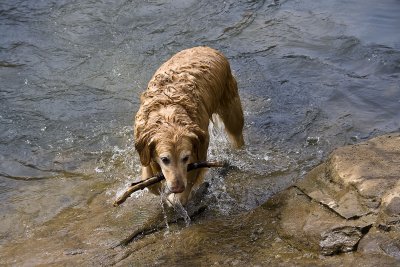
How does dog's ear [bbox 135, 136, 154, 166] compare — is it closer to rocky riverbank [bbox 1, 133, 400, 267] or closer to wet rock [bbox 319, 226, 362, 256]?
rocky riverbank [bbox 1, 133, 400, 267]

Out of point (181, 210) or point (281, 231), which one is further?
point (181, 210)

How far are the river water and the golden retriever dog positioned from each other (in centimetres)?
70

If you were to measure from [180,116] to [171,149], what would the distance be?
433 mm

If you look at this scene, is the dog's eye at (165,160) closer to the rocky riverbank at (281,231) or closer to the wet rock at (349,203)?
the rocky riverbank at (281,231)

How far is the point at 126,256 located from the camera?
5434 millimetres

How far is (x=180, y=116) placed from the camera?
231 inches

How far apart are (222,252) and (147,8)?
7.33 meters

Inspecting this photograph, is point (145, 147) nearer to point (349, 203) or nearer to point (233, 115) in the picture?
point (349, 203)

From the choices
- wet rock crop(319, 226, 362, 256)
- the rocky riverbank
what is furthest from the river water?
wet rock crop(319, 226, 362, 256)

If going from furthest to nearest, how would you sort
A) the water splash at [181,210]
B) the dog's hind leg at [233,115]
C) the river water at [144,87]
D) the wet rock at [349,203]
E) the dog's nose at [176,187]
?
the dog's hind leg at [233,115]
the river water at [144,87]
the water splash at [181,210]
the dog's nose at [176,187]
the wet rock at [349,203]

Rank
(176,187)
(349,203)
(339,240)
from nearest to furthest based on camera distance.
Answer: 1. (339,240)
2. (349,203)
3. (176,187)

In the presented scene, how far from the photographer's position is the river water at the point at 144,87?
690 cm

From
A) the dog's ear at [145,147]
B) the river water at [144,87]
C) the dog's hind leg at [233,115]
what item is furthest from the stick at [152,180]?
the dog's hind leg at [233,115]

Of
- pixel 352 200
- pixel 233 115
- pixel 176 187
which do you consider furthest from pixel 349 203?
pixel 233 115
